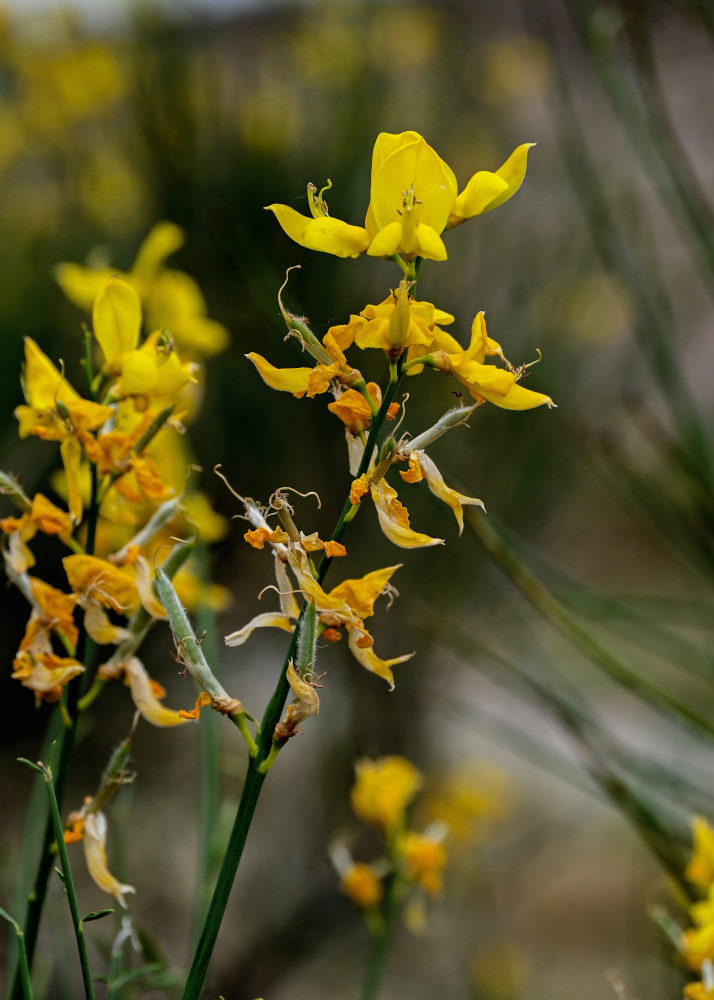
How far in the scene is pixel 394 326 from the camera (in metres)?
A: 0.21

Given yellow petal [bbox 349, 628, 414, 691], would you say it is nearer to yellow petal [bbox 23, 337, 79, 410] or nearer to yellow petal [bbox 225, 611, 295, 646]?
yellow petal [bbox 225, 611, 295, 646]

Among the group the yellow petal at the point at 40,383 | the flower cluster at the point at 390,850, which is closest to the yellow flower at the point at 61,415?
the yellow petal at the point at 40,383

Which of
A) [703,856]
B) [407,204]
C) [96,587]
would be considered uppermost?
[407,204]

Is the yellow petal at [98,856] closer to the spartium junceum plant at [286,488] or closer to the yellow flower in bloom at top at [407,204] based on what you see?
the spartium junceum plant at [286,488]

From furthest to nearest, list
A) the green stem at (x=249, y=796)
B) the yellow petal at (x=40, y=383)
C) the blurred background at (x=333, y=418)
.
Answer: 1. the blurred background at (x=333, y=418)
2. the yellow petal at (x=40, y=383)
3. the green stem at (x=249, y=796)

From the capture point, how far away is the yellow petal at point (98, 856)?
245mm

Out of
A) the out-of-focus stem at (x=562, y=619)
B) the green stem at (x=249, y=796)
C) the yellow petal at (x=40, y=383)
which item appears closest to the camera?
the green stem at (x=249, y=796)

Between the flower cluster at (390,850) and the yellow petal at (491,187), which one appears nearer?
the yellow petal at (491,187)

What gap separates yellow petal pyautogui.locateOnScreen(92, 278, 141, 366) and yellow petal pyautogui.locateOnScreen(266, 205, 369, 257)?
0.29ft

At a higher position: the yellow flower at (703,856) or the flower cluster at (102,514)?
the flower cluster at (102,514)

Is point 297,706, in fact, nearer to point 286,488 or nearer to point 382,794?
point 286,488

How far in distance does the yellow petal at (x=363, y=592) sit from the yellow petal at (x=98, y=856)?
0.09 meters

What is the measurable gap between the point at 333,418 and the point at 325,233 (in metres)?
0.94

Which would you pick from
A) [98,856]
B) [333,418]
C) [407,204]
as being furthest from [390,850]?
[333,418]
